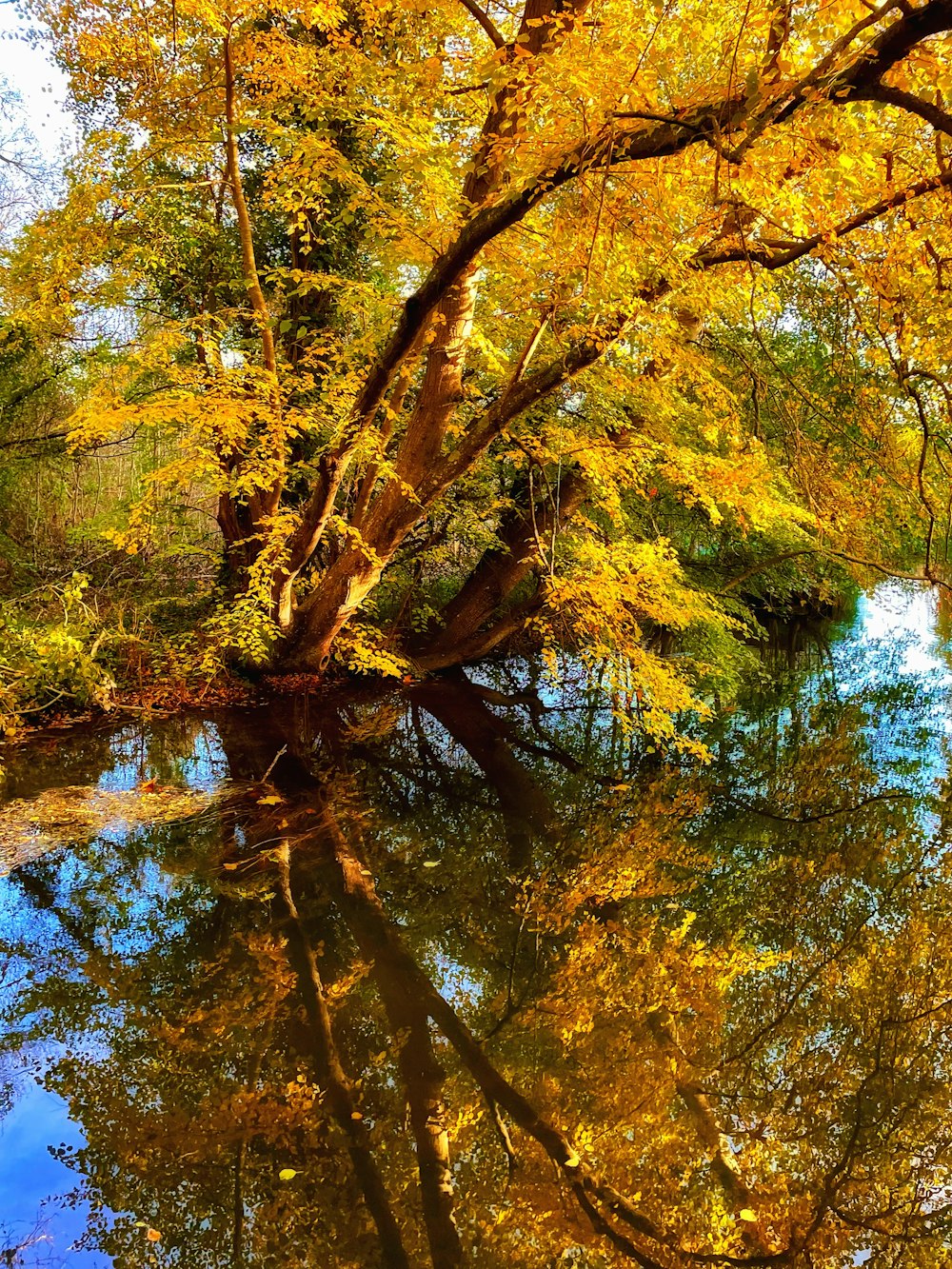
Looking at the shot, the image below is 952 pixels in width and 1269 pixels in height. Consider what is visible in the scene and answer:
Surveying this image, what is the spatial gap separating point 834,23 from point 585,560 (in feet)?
16.9

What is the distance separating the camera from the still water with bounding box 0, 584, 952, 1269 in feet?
8.88

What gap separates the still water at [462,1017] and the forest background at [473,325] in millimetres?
1673

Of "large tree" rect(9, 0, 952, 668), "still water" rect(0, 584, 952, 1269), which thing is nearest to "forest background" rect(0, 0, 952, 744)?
"large tree" rect(9, 0, 952, 668)

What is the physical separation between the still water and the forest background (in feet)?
5.49

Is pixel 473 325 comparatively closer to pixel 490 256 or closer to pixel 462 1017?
pixel 490 256

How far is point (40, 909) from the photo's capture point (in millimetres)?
4301

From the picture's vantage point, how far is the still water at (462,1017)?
2707 millimetres

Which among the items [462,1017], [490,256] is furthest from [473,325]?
[462,1017]

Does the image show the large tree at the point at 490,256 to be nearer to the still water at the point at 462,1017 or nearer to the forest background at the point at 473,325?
the forest background at the point at 473,325

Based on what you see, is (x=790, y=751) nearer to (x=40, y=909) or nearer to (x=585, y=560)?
(x=585, y=560)

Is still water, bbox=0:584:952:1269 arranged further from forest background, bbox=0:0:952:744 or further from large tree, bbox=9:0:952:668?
large tree, bbox=9:0:952:668

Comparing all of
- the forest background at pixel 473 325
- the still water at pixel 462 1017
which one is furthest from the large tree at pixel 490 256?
the still water at pixel 462 1017

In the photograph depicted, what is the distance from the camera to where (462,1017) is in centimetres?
376

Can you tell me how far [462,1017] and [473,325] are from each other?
5507mm
